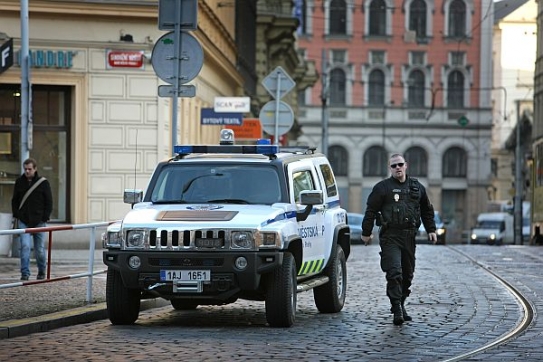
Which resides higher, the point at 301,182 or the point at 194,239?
the point at 301,182

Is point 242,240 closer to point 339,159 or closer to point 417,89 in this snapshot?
point 339,159

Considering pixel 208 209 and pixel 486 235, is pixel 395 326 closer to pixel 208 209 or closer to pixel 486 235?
pixel 208 209

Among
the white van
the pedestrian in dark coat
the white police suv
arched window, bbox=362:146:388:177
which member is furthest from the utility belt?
arched window, bbox=362:146:388:177

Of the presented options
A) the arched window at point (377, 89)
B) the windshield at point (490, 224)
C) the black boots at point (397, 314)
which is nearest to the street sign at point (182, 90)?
the black boots at point (397, 314)

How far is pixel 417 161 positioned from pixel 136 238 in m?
83.2

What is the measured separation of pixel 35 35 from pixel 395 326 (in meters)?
17.2

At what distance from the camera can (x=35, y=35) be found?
29.8 metres

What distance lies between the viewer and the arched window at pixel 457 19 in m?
95.6

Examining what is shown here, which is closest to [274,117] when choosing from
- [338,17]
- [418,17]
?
[418,17]

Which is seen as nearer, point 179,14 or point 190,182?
point 190,182

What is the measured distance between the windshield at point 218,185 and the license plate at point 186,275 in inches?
50.4

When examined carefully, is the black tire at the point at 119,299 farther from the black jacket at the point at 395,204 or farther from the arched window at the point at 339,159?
the arched window at the point at 339,159

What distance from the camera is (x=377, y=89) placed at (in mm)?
98312

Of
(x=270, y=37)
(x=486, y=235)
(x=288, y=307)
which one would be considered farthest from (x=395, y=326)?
(x=486, y=235)
